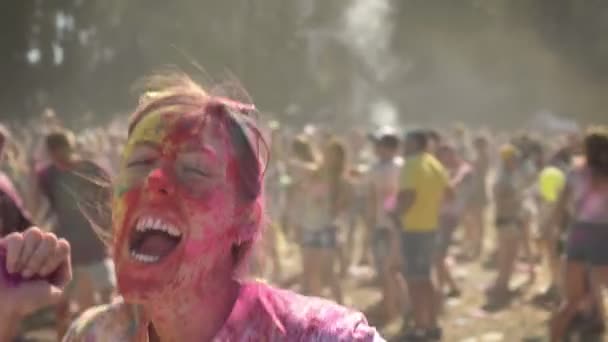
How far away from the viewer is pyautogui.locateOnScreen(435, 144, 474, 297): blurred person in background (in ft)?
28.4

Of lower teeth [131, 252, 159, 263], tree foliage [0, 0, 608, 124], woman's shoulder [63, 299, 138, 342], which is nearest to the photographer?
lower teeth [131, 252, 159, 263]

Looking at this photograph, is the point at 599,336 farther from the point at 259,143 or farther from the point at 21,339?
the point at 259,143

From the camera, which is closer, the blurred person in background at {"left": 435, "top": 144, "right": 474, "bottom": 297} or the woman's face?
the woman's face

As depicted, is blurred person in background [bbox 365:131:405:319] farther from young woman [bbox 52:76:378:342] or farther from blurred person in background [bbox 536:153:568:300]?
young woman [bbox 52:76:378:342]

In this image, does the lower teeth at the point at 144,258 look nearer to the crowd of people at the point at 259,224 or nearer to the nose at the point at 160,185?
the crowd of people at the point at 259,224

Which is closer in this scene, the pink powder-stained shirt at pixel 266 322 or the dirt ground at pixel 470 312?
the pink powder-stained shirt at pixel 266 322

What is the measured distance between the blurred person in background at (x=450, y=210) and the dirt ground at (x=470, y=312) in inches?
8.8

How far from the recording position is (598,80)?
4331 centimetres

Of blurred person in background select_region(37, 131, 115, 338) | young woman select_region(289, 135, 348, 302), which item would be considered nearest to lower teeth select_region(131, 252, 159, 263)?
blurred person in background select_region(37, 131, 115, 338)

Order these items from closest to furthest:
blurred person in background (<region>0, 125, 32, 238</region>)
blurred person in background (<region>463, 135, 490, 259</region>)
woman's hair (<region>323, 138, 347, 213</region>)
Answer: blurred person in background (<region>0, 125, 32, 238</region>), woman's hair (<region>323, 138, 347, 213</region>), blurred person in background (<region>463, 135, 490, 259</region>)

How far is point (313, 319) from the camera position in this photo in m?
1.74

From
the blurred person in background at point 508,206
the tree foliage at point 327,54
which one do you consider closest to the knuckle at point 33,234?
the blurred person in background at point 508,206

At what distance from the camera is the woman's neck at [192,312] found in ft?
5.73

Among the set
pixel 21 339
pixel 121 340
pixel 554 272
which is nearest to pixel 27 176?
pixel 21 339
